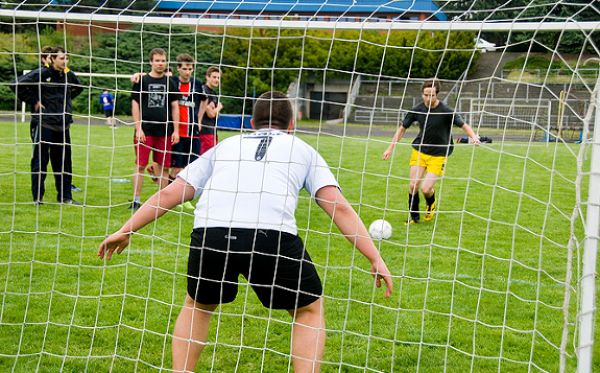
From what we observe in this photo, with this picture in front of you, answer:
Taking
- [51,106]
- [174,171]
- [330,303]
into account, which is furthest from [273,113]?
[174,171]

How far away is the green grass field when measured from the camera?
4121 millimetres

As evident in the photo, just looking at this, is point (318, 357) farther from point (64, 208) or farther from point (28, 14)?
point (64, 208)

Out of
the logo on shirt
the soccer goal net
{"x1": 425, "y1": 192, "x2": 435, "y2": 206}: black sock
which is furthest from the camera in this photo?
{"x1": 425, "y1": 192, "x2": 435, "y2": 206}: black sock

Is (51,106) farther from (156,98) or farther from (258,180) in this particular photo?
(258,180)

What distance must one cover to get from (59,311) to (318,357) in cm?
220

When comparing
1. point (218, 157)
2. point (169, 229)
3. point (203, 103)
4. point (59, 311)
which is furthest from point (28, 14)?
point (203, 103)

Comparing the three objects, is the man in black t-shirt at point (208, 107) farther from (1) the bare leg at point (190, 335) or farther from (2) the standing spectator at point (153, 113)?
(1) the bare leg at point (190, 335)

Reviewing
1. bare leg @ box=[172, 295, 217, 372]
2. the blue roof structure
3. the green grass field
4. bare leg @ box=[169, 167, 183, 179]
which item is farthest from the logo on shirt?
bare leg @ box=[172, 295, 217, 372]

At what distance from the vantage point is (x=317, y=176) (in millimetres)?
3490

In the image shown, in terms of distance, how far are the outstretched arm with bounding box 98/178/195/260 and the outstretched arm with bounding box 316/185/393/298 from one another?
66 cm

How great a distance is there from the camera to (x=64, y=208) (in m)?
8.51

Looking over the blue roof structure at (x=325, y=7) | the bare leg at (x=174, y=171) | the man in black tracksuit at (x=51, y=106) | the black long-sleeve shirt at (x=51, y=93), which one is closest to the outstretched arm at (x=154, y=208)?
the blue roof structure at (x=325, y=7)

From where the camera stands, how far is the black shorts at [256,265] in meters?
3.32

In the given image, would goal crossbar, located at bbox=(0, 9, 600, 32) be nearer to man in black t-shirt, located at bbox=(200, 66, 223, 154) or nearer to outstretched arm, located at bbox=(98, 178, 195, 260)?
outstretched arm, located at bbox=(98, 178, 195, 260)
